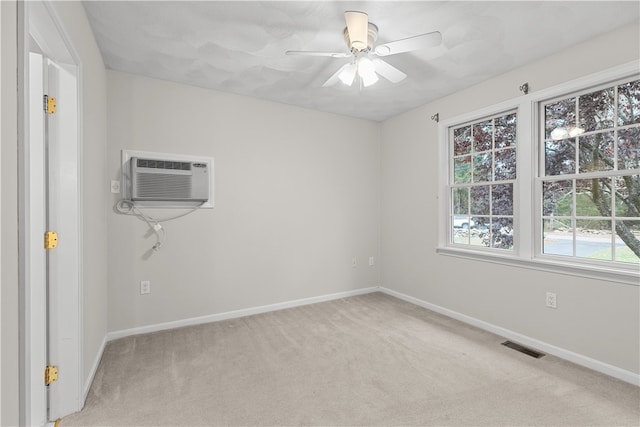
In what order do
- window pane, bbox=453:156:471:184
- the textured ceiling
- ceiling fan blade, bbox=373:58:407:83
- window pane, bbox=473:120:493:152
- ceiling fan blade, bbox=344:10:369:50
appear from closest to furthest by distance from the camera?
ceiling fan blade, bbox=344:10:369:50
the textured ceiling
ceiling fan blade, bbox=373:58:407:83
window pane, bbox=473:120:493:152
window pane, bbox=453:156:471:184

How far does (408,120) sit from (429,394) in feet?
10.3

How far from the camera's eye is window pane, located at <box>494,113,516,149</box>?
9.77 feet

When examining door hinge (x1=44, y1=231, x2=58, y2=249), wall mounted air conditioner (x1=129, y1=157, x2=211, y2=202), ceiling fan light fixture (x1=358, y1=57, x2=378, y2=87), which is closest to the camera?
door hinge (x1=44, y1=231, x2=58, y2=249)

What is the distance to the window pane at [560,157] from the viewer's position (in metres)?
2.58

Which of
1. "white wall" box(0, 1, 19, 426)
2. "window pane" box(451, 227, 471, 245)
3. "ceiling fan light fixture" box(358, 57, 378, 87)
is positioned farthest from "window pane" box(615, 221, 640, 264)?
"white wall" box(0, 1, 19, 426)

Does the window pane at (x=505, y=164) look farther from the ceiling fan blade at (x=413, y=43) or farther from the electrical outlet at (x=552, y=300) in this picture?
the ceiling fan blade at (x=413, y=43)

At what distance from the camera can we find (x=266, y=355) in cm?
254

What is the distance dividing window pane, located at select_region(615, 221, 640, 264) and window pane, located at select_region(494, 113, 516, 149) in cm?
110

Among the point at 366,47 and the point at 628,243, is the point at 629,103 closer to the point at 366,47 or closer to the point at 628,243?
the point at 628,243

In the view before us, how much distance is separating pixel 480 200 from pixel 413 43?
6.50ft

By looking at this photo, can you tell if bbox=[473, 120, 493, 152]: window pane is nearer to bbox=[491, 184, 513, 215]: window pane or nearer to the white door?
bbox=[491, 184, 513, 215]: window pane

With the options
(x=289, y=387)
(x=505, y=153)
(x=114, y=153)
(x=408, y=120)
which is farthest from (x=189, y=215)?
(x=505, y=153)

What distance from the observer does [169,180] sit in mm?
2980

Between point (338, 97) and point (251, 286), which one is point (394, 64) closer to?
point (338, 97)
